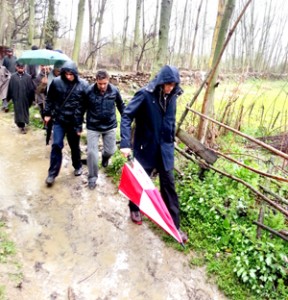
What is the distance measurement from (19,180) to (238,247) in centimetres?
306

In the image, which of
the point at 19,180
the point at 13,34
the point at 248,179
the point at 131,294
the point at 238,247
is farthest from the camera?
the point at 13,34

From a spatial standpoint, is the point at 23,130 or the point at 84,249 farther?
the point at 23,130

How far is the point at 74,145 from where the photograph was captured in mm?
4387

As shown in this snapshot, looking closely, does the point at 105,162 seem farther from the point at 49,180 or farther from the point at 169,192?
the point at 169,192

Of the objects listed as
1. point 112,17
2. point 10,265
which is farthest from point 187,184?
point 112,17

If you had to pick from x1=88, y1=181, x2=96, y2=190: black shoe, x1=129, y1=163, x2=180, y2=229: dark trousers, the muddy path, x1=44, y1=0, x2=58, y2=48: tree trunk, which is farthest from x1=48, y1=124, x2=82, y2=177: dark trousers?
x1=44, y1=0, x2=58, y2=48: tree trunk

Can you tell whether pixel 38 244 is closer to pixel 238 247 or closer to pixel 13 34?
pixel 238 247

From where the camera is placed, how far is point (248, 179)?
381 centimetres

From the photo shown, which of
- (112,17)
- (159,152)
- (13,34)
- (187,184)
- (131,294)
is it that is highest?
(112,17)

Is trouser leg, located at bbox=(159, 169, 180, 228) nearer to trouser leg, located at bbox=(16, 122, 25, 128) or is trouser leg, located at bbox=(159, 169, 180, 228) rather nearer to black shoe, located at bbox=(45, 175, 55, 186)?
black shoe, located at bbox=(45, 175, 55, 186)

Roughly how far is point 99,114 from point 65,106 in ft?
1.50

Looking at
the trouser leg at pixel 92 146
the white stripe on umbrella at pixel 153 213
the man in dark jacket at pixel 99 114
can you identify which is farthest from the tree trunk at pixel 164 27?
the white stripe on umbrella at pixel 153 213

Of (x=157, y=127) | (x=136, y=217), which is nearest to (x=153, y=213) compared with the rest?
(x=136, y=217)

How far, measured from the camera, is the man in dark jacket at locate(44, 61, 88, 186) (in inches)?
158
